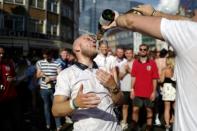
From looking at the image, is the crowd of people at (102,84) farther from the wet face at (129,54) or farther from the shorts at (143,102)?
the wet face at (129,54)

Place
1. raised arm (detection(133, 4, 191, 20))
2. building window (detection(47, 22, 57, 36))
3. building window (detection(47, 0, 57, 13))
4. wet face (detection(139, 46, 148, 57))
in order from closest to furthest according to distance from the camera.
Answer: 1. raised arm (detection(133, 4, 191, 20))
2. wet face (detection(139, 46, 148, 57))
3. building window (detection(47, 22, 57, 36))
4. building window (detection(47, 0, 57, 13))

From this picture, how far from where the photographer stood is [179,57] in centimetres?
238

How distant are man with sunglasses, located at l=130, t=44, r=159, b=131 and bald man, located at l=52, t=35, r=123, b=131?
527cm

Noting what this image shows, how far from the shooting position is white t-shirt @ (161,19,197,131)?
2311mm

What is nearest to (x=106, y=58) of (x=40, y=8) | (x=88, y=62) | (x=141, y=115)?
(x=141, y=115)

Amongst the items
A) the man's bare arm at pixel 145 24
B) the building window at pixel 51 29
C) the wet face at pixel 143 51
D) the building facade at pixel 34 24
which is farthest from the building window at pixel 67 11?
the man's bare arm at pixel 145 24

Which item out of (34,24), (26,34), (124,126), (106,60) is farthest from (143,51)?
(34,24)

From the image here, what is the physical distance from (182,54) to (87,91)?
170 cm

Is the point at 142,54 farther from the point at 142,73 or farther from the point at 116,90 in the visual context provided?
the point at 116,90

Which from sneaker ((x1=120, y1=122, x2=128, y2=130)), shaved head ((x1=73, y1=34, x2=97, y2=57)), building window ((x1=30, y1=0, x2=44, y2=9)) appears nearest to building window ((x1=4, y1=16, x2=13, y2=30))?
building window ((x1=30, y1=0, x2=44, y2=9))

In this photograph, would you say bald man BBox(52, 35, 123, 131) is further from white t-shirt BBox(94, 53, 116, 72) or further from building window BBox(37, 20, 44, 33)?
building window BBox(37, 20, 44, 33)

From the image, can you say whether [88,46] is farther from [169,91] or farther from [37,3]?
[37,3]

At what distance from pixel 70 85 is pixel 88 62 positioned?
0.33 metres

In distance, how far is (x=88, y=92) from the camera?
389 centimetres
